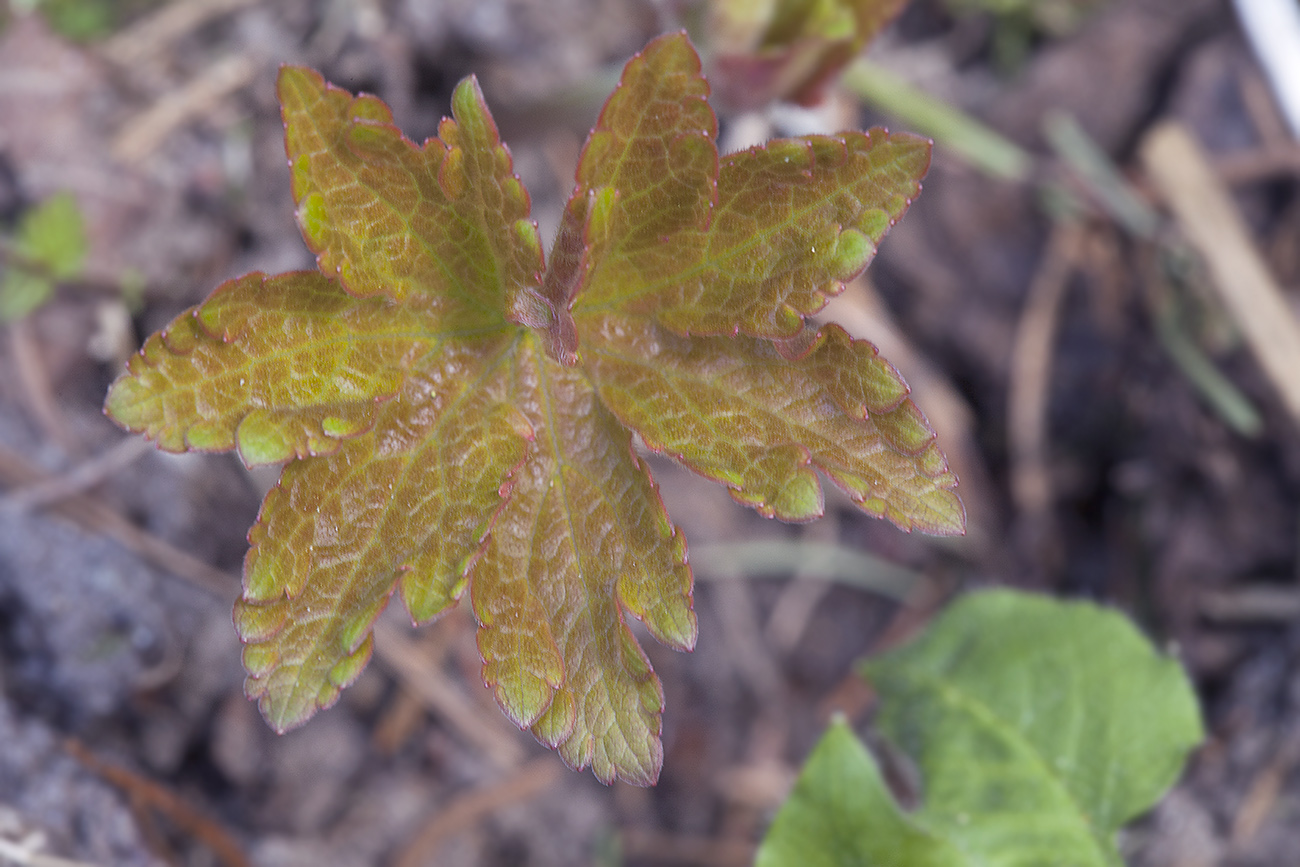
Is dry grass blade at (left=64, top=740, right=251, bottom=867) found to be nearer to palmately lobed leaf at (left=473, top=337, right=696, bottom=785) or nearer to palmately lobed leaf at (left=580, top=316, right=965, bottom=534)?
palmately lobed leaf at (left=473, top=337, right=696, bottom=785)

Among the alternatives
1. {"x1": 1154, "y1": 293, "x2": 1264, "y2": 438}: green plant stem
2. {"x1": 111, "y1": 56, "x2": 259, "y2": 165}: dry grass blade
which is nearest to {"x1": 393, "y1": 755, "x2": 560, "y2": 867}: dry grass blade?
{"x1": 111, "y1": 56, "x2": 259, "y2": 165}: dry grass blade

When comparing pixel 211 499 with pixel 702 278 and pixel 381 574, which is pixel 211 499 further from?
pixel 702 278

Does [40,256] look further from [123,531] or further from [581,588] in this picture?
[581,588]

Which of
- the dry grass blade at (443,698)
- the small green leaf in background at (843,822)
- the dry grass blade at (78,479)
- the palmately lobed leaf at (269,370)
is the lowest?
the dry grass blade at (443,698)

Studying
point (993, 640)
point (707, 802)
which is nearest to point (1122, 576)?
point (993, 640)

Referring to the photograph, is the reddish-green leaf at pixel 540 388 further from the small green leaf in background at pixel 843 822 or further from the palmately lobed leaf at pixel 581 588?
the small green leaf in background at pixel 843 822

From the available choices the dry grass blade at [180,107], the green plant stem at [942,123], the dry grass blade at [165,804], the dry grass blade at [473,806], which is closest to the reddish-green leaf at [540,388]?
the dry grass blade at [165,804]

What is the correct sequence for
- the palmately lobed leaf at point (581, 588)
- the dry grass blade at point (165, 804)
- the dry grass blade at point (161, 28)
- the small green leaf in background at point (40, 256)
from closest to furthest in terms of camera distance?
the palmately lobed leaf at point (581, 588)
the dry grass blade at point (165, 804)
the small green leaf in background at point (40, 256)
the dry grass blade at point (161, 28)
